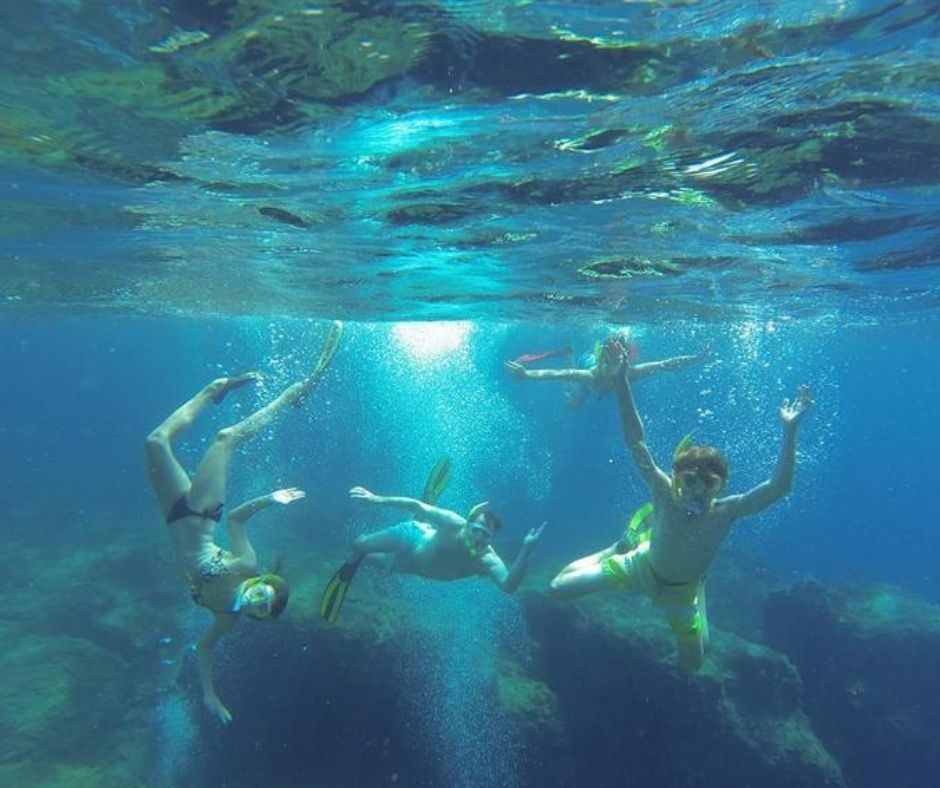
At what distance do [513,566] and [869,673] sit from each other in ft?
42.3

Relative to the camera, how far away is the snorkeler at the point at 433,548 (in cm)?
1070

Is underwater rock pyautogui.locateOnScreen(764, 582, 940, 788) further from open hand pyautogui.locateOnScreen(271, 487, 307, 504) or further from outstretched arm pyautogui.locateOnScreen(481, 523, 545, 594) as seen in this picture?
open hand pyautogui.locateOnScreen(271, 487, 307, 504)

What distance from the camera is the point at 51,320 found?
4850 cm

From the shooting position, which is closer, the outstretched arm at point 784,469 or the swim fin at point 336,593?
the outstretched arm at point 784,469

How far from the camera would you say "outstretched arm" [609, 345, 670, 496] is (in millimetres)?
7422

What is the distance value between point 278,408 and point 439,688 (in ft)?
24.0

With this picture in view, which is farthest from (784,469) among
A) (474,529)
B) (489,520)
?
(474,529)

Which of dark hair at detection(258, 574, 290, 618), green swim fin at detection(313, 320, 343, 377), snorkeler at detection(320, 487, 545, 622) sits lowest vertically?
snorkeler at detection(320, 487, 545, 622)

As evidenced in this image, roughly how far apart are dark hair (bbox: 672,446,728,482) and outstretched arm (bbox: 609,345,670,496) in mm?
436

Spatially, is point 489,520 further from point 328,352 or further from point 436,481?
point 328,352

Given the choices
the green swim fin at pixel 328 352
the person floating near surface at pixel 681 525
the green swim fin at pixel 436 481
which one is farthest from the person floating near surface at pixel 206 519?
the green swim fin at pixel 436 481

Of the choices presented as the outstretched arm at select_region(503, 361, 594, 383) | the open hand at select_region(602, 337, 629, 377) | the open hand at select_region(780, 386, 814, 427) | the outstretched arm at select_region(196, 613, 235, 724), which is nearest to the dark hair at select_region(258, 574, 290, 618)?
the outstretched arm at select_region(196, 613, 235, 724)

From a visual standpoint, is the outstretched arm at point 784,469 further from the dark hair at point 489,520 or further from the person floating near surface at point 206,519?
the person floating near surface at point 206,519

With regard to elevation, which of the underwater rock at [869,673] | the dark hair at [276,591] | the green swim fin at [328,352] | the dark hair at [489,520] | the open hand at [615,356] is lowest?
the underwater rock at [869,673]
